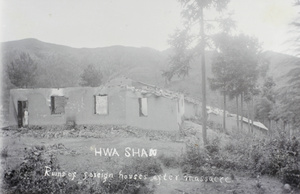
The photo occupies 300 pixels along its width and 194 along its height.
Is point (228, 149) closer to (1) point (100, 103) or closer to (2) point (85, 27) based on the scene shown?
(2) point (85, 27)

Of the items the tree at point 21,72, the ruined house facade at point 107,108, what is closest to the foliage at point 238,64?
the ruined house facade at point 107,108

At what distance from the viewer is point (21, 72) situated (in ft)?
54.3

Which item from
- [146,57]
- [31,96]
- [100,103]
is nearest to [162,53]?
[146,57]

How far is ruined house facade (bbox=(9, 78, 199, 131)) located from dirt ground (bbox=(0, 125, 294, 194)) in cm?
92

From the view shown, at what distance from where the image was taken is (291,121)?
8.07 meters

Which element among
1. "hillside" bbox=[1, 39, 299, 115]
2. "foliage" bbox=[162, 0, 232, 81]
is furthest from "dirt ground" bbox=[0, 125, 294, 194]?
"hillside" bbox=[1, 39, 299, 115]

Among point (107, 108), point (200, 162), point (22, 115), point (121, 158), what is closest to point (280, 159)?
point (200, 162)

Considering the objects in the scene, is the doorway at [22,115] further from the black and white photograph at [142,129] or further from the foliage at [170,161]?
the foliage at [170,161]

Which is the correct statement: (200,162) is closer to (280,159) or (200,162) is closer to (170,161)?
(170,161)

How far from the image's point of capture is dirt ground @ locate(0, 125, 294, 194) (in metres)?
7.01

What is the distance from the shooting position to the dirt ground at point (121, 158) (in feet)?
23.0

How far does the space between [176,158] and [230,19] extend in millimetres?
5899

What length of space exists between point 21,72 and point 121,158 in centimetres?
1152

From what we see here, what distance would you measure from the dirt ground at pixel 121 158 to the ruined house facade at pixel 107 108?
92 cm
